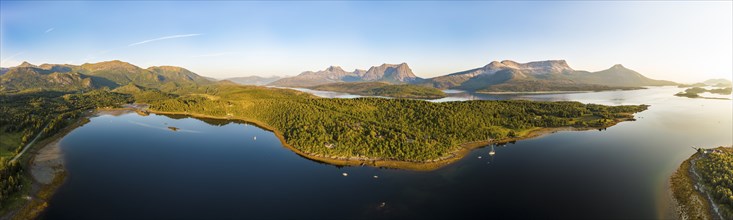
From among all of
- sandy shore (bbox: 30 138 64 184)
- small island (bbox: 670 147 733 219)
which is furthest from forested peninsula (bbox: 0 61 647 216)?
small island (bbox: 670 147 733 219)

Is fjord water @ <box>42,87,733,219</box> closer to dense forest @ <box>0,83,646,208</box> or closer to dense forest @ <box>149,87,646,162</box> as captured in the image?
dense forest @ <box>0,83,646,208</box>

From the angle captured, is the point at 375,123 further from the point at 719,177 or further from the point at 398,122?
the point at 719,177

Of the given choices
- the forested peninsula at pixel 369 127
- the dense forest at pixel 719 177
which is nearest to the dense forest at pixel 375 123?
the forested peninsula at pixel 369 127

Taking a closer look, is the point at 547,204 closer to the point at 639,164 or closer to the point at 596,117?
the point at 639,164

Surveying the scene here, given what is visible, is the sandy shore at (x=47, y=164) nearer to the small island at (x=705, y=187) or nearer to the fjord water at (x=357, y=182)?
the fjord water at (x=357, y=182)

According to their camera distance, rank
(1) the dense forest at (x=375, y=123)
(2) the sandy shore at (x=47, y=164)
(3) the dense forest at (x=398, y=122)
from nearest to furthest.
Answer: (2) the sandy shore at (x=47, y=164) < (1) the dense forest at (x=375, y=123) < (3) the dense forest at (x=398, y=122)

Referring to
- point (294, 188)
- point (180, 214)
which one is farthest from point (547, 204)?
point (180, 214)

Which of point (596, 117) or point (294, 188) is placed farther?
point (596, 117)
